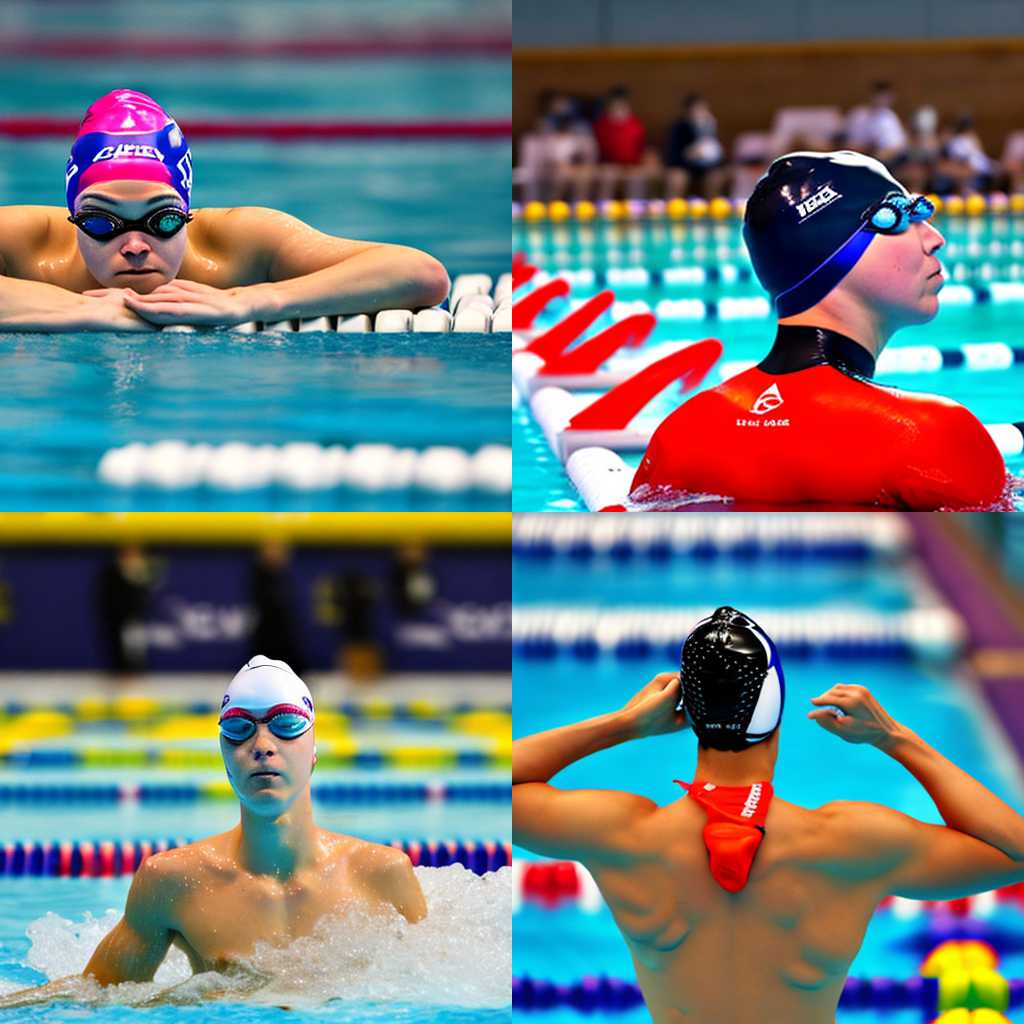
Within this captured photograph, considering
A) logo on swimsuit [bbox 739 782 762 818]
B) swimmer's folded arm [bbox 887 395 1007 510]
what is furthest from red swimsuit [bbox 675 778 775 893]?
swimmer's folded arm [bbox 887 395 1007 510]

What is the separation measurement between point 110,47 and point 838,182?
9.24 metres

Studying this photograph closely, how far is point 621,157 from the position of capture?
1233 centimetres

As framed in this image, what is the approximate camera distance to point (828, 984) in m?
1.99

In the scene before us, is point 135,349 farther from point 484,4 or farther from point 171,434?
point 484,4

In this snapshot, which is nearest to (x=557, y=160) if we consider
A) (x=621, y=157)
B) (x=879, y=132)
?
(x=621, y=157)

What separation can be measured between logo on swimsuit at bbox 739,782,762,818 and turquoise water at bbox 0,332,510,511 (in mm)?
1106

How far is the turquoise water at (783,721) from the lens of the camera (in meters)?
3.16

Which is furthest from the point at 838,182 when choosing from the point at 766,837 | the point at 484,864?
the point at 484,864

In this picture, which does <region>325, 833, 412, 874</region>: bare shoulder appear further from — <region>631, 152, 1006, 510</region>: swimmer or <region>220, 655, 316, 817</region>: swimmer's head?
<region>631, 152, 1006, 510</region>: swimmer

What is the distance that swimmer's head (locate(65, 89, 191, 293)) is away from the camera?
3.00m

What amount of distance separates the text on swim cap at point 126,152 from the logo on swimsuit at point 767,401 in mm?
1280

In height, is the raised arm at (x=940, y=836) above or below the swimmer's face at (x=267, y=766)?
above

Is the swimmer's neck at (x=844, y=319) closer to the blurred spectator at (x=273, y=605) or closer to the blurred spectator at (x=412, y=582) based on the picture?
the blurred spectator at (x=412, y=582)

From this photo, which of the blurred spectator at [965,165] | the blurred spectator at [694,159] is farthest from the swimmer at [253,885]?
the blurred spectator at [965,165]
